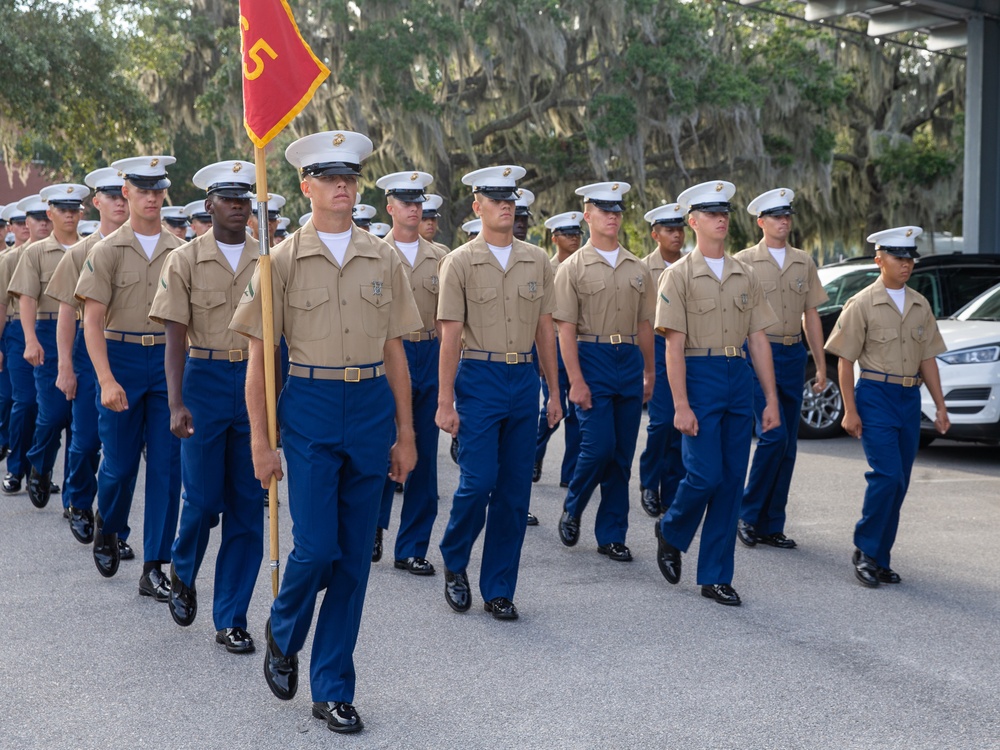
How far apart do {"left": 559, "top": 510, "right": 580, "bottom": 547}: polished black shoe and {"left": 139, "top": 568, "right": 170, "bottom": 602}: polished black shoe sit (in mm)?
2284

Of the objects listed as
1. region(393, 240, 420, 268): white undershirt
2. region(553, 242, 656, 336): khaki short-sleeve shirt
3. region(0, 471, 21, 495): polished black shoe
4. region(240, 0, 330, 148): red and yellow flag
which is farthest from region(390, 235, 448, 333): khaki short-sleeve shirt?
region(0, 471, 21, 495): polished black shoe

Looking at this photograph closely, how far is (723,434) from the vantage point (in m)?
6.20

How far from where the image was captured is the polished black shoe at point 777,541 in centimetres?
731

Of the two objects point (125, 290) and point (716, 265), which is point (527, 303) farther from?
point (125, 290)

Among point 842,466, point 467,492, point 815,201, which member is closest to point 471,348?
point 467,492

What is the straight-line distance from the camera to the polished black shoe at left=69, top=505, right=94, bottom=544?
23.9 ft

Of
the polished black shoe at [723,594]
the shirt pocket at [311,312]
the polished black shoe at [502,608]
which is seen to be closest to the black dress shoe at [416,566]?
the polished black shoe at [502,608]

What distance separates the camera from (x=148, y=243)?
644 centimetres

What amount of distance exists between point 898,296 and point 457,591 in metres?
2.82

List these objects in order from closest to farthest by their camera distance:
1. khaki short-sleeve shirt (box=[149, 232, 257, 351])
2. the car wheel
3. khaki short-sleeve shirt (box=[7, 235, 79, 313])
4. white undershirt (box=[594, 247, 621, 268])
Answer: khaki short-sleeve shirt (box=[149, 232, 257, 351]) < white undershirt (box=[594, 247, 621, 268]) < khaki short-sleeve shirt (box=[7, 235, 79, 313]) < the car wheel

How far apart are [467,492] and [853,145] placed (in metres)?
20.0

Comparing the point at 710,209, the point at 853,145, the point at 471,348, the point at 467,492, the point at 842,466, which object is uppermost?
the point at 853,145

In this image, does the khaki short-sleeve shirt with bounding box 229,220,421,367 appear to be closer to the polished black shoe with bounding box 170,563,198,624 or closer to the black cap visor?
the black cap visor

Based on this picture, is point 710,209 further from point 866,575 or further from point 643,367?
point 866,575
